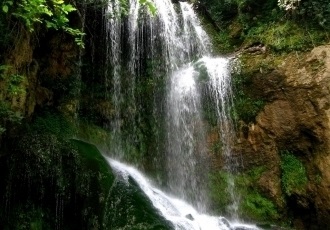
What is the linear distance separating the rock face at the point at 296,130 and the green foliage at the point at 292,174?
3.0 inches

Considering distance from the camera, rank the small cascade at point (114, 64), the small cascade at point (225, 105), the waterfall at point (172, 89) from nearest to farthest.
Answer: the small cascade at point (225, 105), the waterfall at point (172, 89), the small cascade at point (114, 64)

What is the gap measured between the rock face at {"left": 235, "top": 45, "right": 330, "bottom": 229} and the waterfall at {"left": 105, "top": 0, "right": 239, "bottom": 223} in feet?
2.23

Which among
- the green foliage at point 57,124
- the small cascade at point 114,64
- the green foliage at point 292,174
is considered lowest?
the green foliage at point 292,174

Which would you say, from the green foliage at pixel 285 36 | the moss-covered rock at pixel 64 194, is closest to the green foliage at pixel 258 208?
the moss-covered rock at pixel 64 194

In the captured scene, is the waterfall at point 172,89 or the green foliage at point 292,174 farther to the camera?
the waterfall at point 172,89

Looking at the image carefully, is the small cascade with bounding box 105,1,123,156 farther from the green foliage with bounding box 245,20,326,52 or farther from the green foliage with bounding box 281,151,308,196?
the green foliage with bounding box 281,151,308,196

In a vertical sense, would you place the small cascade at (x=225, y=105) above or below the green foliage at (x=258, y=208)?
above

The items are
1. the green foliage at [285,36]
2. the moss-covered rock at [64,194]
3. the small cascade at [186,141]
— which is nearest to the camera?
the moss-covered rock at [64,194]

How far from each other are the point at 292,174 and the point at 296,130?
101 centimetres

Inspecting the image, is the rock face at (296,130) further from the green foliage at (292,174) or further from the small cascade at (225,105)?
the small cascade at (225,105)

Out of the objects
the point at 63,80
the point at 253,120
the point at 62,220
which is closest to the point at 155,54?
the point at 63,80

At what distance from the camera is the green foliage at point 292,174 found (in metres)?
8.24

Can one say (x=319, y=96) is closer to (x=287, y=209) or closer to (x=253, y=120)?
(x=253, y=120)

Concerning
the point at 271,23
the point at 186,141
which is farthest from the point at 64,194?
the point at 271,23
